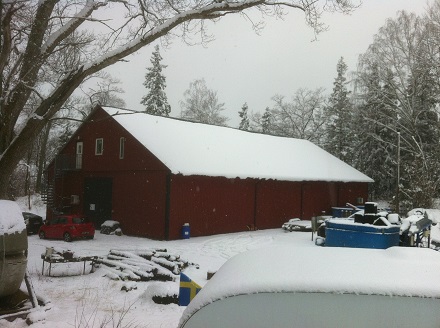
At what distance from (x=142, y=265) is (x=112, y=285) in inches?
68.0

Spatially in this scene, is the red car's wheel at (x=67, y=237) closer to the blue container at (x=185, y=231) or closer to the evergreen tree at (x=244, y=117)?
the blue container at (x=185, y=231)

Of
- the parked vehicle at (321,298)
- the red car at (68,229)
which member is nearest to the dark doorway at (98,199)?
the red car at (68,229)

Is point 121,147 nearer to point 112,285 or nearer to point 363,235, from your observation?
point 112,285

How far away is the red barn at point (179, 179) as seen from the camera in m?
21.4

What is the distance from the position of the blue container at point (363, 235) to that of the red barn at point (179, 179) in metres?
9.08

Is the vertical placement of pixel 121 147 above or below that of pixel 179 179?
above

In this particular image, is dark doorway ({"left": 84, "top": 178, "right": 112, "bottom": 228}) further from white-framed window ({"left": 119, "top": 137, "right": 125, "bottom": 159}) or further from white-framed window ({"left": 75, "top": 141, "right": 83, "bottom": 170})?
white-framed window ({"left": 119, "top": 137, "right": 125, "bottom": 159})

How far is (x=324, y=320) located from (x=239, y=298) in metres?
0.48

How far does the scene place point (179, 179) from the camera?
21.1 metres

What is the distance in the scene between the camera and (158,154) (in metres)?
21.4

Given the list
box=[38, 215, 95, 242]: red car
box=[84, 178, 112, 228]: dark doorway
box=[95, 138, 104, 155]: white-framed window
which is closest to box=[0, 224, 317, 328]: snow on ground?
box=[38, 215, 95, 242]: red car

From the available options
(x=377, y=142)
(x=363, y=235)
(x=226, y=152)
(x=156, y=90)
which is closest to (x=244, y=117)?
(x=156, y=90)

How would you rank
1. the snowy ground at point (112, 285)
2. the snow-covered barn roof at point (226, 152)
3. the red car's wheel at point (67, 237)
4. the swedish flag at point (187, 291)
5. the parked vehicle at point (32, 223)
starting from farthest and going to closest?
the parked vehicle at point (32, 223), the snow-covered barn roof at point (226, 152), the red car's wheel at point (67, 237), the snowy ground at point (112, 285), the swedish flag at point (187, 291)

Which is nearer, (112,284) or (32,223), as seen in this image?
(112,284)
